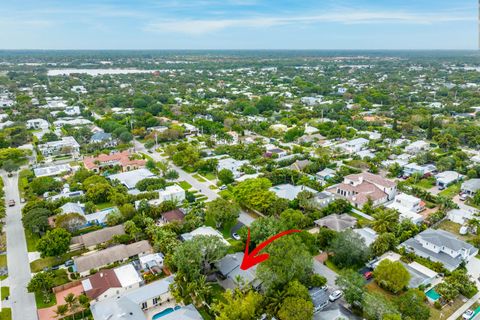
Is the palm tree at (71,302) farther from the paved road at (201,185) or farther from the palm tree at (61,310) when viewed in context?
the paved road at (201,185)

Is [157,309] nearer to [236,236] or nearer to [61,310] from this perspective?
[61,310]

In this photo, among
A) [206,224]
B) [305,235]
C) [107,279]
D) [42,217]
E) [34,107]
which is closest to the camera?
[107,279]

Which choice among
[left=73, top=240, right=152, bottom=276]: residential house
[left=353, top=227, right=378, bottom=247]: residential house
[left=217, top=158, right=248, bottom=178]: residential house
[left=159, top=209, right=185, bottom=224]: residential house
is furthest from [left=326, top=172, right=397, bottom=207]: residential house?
[left=73, top=240, right=152, bottom=276]: residential house

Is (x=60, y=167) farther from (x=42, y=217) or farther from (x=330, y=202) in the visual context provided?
(x=330, y=202)

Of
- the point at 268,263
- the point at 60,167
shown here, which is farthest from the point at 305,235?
the point at 60,167

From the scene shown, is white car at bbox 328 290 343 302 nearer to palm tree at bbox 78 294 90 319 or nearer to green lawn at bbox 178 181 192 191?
palm tree at bbox 78 294 90 319

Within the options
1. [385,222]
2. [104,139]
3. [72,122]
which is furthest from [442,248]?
[72,122]

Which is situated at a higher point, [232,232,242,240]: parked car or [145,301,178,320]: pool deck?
[232,232,242,240]: parked car
